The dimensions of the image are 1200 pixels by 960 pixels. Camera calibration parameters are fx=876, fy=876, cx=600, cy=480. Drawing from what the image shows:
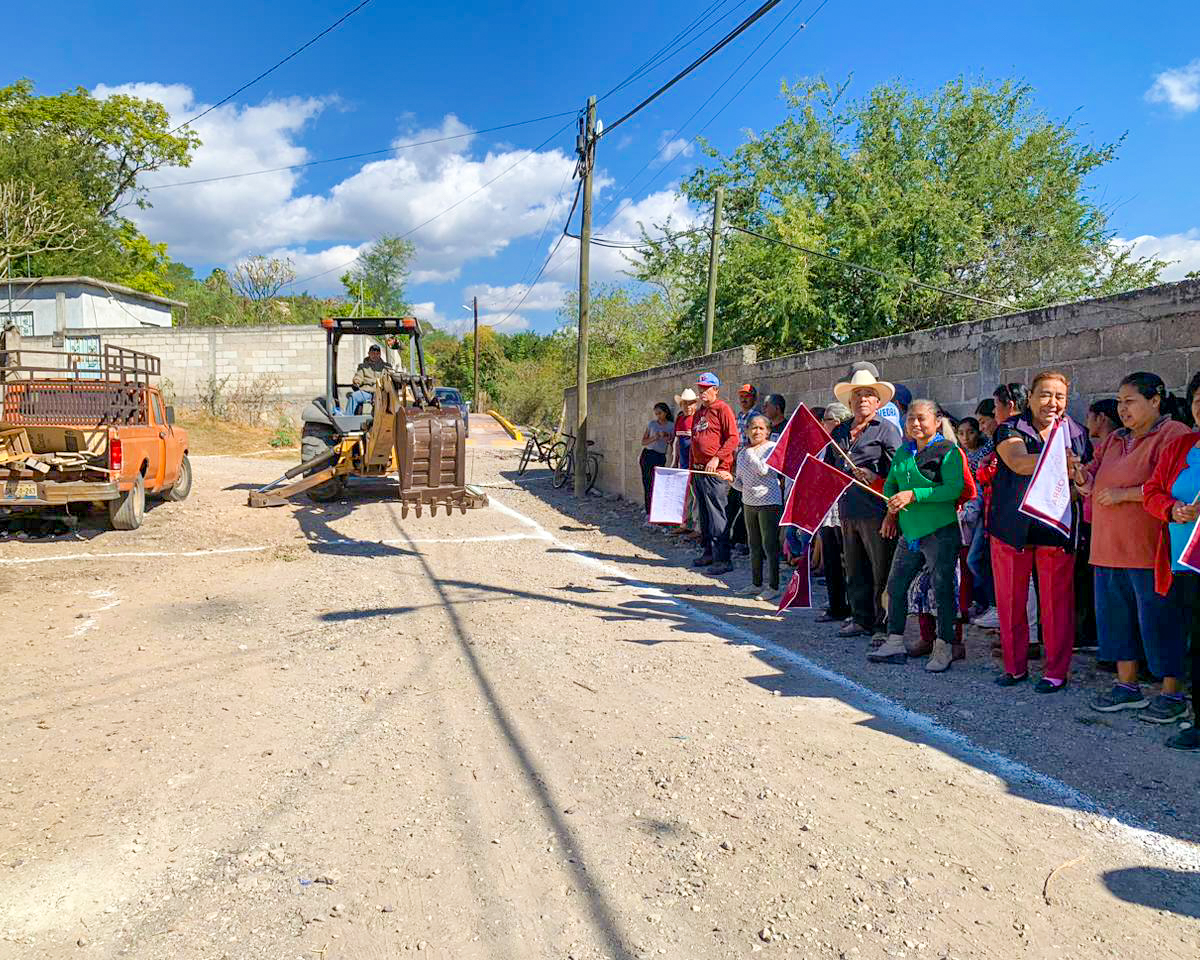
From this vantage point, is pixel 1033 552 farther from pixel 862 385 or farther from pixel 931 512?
pixel 862 385

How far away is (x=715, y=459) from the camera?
9.05 m

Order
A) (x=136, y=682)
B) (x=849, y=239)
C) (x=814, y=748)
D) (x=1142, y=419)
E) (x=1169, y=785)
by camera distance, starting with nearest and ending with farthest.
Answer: (x=1169, y=785) → (x=814, y=748) → (x=1142, y=419) → (x=136, y=682) → (x=849, y=239)

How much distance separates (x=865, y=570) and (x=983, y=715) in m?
1.90

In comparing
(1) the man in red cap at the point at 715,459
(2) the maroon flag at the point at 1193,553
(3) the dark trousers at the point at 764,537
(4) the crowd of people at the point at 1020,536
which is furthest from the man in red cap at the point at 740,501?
(2) the maroon flag at the point at 1193,553

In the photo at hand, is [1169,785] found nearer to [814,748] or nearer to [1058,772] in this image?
[1058,772]

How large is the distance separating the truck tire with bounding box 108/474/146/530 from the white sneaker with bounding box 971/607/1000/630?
9.28 metres

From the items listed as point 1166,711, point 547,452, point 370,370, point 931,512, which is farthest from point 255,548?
point 547,452

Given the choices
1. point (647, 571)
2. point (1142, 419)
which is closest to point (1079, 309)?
point (1142, 419)

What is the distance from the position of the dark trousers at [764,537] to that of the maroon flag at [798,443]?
2.88ft

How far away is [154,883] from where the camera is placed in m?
3.07

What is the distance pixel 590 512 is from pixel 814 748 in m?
9.78

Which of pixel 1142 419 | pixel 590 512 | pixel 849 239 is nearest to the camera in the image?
pixel 1142 419

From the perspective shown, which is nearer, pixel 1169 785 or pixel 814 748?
pixel 1169 785

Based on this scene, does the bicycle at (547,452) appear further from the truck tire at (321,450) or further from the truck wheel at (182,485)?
the truck wheel at (182,485)
